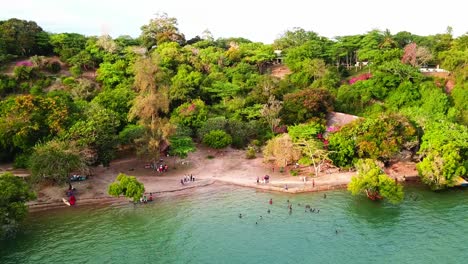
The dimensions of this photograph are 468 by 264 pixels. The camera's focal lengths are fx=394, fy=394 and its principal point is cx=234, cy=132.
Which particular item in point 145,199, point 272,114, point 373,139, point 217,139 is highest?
point 272,114

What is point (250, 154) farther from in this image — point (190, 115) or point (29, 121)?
point (29, 121)

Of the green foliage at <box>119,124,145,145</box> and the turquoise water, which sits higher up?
the green foliage at <box>119,124,145,145</box>

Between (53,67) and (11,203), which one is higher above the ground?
(53,67)

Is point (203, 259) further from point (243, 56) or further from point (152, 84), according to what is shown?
point (243, 56)

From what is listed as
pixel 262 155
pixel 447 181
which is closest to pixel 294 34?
pixel 262 155

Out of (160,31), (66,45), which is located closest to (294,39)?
(160,31)

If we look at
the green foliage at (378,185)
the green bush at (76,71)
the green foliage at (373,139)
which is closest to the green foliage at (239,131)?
the green foliage at (373,139)

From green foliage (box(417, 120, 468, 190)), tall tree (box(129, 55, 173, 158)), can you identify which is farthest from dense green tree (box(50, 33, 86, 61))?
green foliage (box(417, 120, 468, 190))

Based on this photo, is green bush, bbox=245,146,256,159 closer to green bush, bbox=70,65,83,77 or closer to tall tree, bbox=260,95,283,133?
tall tree, bbox=260,95,283,133
